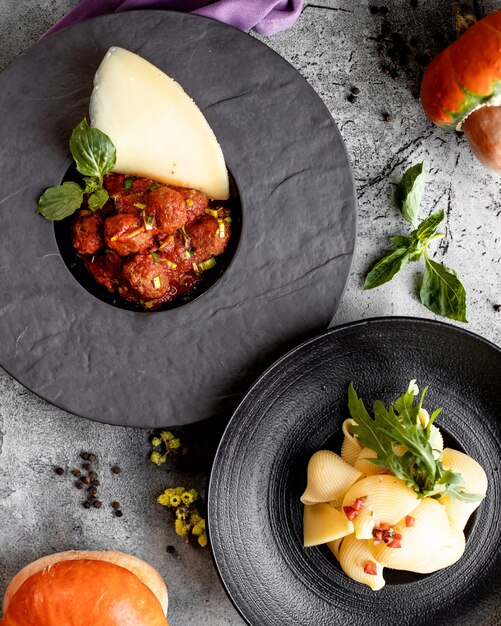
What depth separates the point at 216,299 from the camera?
221 cm

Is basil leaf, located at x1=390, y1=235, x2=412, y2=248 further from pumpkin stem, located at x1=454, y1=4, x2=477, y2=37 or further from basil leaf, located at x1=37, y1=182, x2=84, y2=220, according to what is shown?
basil leaf, located at x1=37, y1=182, x2=84, y2=220

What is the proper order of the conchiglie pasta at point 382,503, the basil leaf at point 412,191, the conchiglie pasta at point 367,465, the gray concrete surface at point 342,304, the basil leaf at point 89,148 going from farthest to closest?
the gray concrete surface at point 342,304
the basil leaf at point 412,191
the conchiglie pasta at point 367,465
the conchiglie pasta at point 382,503
the basil leaf at point 89,148

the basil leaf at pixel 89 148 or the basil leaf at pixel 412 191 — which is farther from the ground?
the basil leaf at pixel 89 148

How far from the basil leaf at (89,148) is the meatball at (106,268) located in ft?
0.95

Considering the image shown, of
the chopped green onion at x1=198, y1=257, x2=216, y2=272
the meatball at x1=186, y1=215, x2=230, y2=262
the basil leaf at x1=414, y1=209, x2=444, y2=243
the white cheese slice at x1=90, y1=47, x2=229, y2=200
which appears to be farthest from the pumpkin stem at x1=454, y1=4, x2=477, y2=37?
the chopped green onion at x1=198, y1=257, x2=216, y2=272

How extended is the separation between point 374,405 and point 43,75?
4.96 ft

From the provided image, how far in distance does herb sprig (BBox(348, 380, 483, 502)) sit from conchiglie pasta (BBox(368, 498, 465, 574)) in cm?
7

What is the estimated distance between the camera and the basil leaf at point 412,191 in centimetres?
242

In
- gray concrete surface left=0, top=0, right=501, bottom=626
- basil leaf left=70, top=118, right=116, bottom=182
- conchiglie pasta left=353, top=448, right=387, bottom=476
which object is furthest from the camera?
gray concrete surface left=0, top=0, right=501, bottom=626

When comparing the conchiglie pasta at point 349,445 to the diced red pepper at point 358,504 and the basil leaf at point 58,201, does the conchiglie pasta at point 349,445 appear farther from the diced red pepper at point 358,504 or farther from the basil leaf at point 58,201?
the basil leaf at point 58,201

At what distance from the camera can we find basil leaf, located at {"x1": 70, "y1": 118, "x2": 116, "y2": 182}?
80.7 inches

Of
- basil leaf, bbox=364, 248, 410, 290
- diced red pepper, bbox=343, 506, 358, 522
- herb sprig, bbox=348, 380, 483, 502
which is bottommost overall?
diced red pepper, bbox=343, 506, 358, 522

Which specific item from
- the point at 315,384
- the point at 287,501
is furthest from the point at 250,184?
the point at 287,501

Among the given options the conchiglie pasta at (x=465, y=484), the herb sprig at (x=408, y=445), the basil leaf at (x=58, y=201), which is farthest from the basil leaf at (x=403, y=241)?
the basil leaf at (x=58, y=201)
